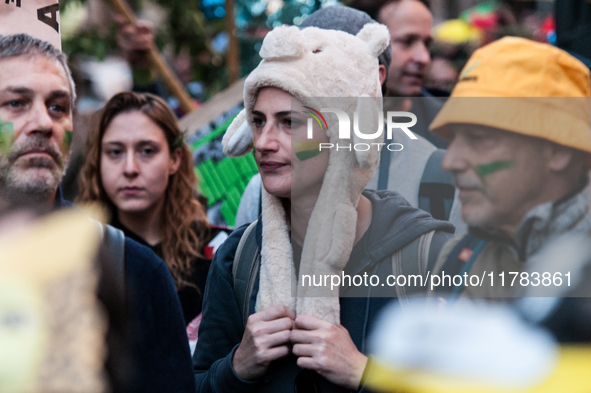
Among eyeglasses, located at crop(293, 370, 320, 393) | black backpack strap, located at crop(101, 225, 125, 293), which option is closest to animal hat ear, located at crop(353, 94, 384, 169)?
eyeglasses, located at crop(293, 370, 320, 393)

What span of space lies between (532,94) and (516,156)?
0.15 m


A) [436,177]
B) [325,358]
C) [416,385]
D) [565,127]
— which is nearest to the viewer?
[565,127]

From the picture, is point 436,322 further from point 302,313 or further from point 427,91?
point 427,91

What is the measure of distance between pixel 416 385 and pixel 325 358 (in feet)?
0.84

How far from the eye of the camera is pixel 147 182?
9.18ft

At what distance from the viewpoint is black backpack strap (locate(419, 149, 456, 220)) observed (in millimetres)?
1651

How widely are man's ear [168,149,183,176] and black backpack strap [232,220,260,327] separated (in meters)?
1.09

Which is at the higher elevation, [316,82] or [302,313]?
[316,82]

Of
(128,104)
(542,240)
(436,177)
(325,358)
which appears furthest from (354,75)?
(128,104)

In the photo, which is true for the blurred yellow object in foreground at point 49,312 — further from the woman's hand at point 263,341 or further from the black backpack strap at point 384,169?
the black backpack strap at point 384,169

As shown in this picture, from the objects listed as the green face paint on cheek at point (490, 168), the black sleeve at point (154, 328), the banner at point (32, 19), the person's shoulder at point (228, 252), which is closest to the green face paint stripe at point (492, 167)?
the green face paint on cheek at point (490, 168)

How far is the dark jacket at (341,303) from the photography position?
5.63ft

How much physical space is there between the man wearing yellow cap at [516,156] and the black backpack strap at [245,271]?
629 mm

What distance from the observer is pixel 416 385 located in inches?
60.2
